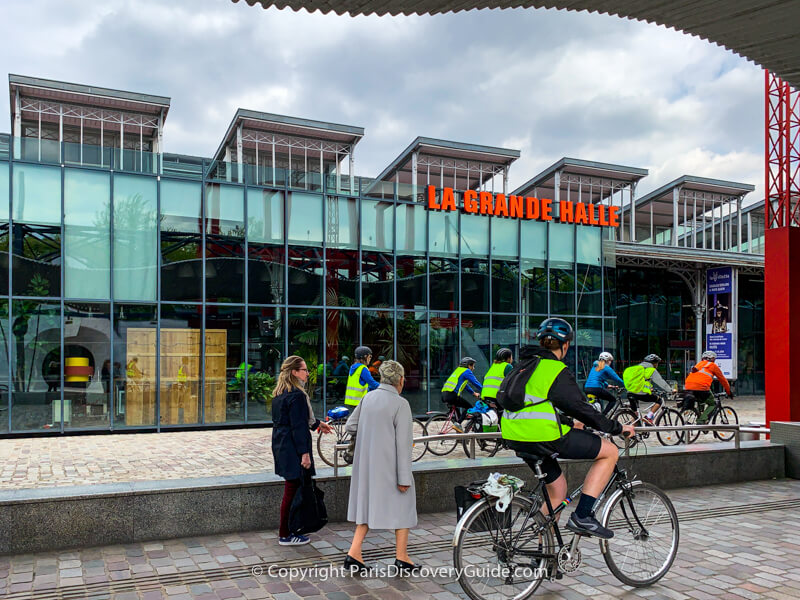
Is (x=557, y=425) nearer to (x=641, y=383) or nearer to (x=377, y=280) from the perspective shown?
(x=641, y=383)

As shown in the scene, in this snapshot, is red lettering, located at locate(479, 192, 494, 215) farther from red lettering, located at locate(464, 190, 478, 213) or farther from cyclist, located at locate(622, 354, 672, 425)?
cyclist, located at locate(622, 354, 672, 425)

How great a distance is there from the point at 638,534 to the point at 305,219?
16.3 m

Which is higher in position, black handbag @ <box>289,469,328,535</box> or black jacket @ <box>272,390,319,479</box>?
black jacket @ <box>272,390,319,479</box>

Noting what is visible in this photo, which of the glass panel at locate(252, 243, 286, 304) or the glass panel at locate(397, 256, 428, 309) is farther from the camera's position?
the glass panel at locate(397, 256, 428, 309)

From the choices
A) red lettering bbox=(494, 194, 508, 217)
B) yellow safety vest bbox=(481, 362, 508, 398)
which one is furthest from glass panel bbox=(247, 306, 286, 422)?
yellow safety vest bbox=(481, 362, 508, 398)

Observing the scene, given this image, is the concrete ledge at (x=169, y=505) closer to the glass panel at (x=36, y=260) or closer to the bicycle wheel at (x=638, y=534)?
the bicycle wheel at (x=638, y=534)

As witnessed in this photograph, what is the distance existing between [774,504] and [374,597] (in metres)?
5.62

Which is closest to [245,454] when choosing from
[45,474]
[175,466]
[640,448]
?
[175,466]

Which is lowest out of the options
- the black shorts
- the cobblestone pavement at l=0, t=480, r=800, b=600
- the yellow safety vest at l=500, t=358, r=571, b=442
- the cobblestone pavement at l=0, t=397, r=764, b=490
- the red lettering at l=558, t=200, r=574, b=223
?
the cobblestone pavement at l=0, t=397, r=764, b=490

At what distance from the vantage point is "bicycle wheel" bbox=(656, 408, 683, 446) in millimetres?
13881

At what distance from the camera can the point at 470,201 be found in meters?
22.6

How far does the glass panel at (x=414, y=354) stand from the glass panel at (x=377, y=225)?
7.31ft

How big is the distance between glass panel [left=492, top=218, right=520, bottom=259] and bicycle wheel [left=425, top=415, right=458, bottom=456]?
1054cm

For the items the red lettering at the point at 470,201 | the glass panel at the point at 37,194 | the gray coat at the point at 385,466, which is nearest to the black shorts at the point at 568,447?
the gray coat at the point at 385,466
